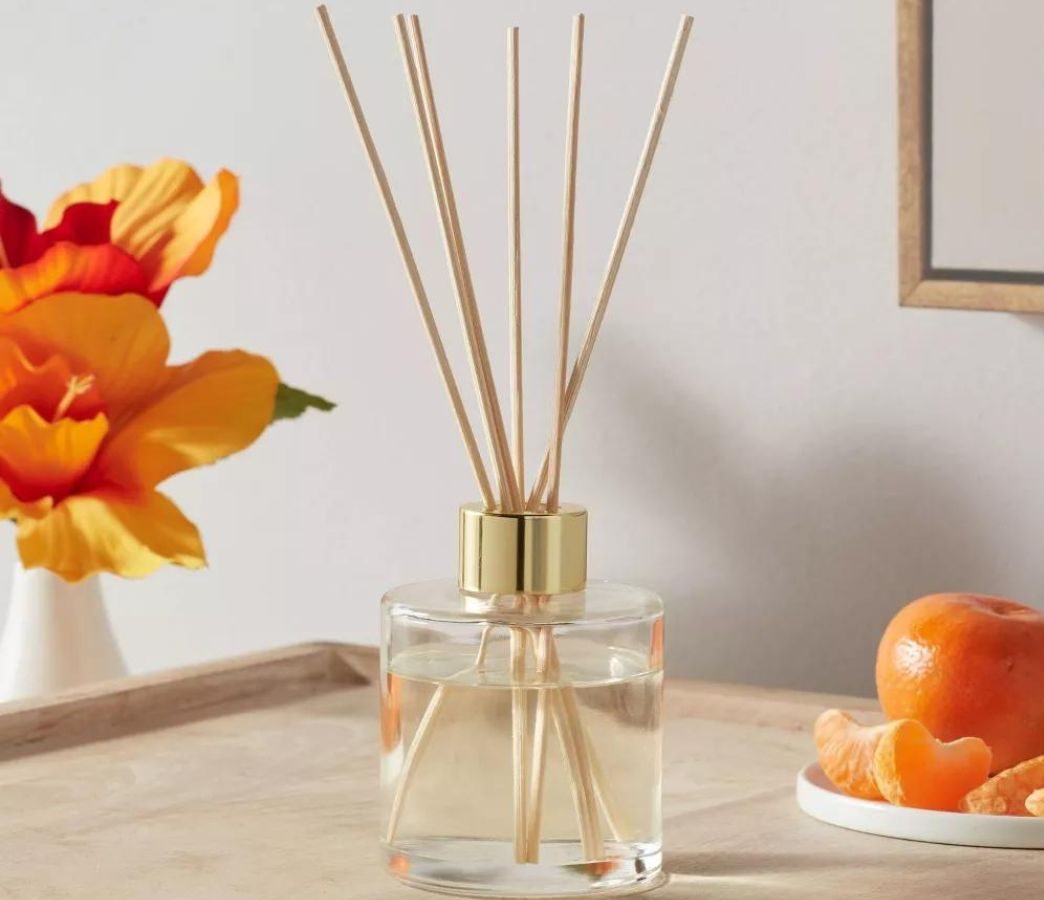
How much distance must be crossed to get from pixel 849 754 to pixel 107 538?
40cm

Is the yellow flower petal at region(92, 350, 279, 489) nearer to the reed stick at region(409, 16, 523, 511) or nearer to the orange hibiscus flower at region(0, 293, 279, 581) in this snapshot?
the orange hibiscus flower at region(0, 293, 279, 581)

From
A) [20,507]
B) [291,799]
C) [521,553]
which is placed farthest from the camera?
[20,507]

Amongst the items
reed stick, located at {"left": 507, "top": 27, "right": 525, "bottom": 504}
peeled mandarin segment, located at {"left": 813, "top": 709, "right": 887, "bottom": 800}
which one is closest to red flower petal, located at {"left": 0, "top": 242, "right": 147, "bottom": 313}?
reed stick, located at {"left": 507, "top": 27, "right": 525, "bottom": 504}

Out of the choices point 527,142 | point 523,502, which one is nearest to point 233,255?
point 527,142

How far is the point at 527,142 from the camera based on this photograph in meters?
1.09

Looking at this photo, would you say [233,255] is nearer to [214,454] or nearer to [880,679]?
[214,454]

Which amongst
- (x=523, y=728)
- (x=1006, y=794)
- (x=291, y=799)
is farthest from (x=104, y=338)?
(x=1006, y=794)

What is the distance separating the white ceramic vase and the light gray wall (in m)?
0.18

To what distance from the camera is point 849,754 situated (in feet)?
2.53

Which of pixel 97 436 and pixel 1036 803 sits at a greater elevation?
pixel 97 436

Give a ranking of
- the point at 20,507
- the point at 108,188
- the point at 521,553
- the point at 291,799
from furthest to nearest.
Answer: the point at 108,188 < the point at 20,507 < the point at 291,799 < the point at 521,553

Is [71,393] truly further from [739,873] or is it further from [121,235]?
[739,873]

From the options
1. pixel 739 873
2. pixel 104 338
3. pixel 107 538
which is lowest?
pixel 739 873

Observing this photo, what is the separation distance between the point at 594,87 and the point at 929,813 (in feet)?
1.60
